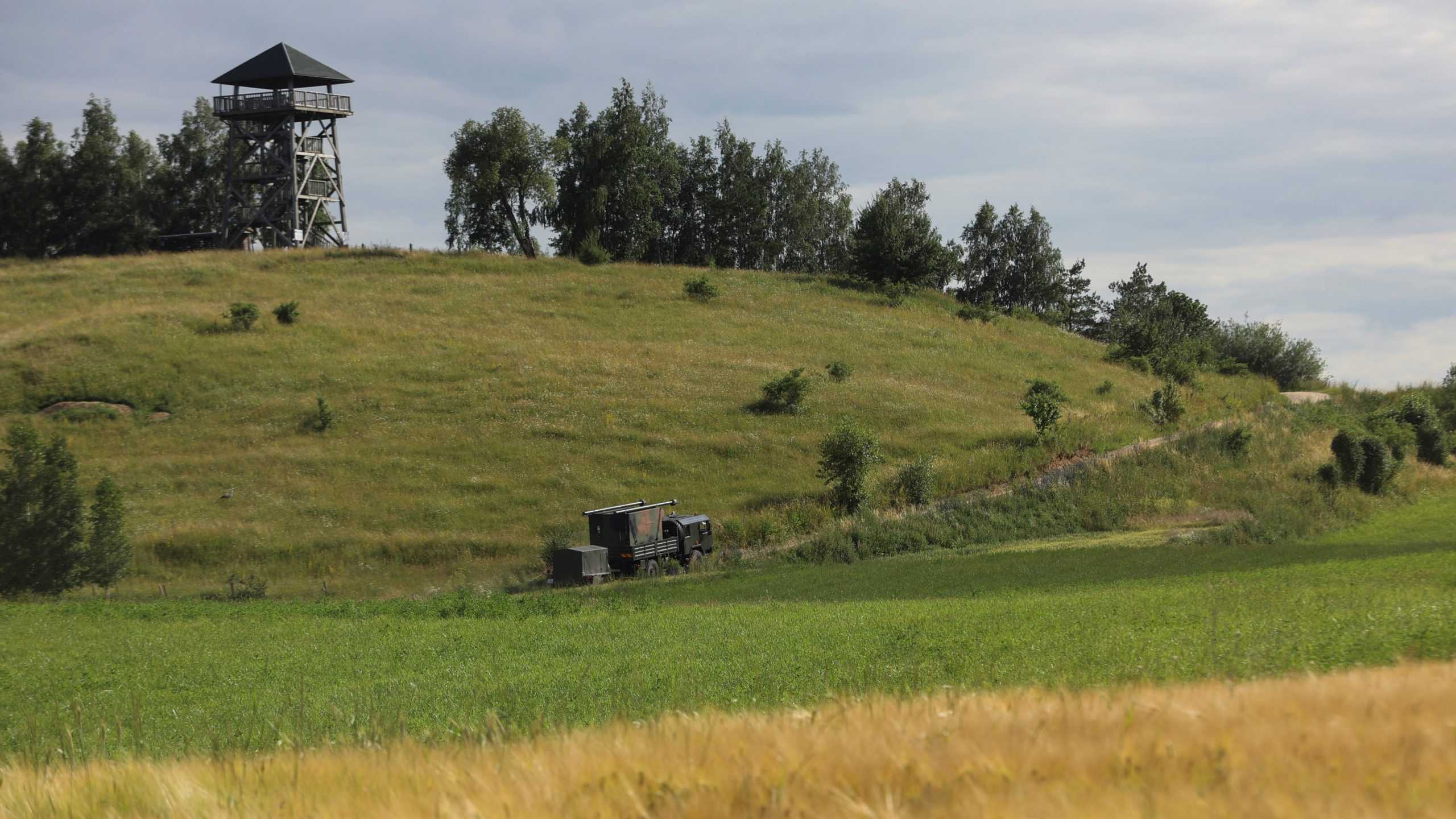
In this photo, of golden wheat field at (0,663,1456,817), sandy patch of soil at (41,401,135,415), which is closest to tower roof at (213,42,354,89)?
sandy patch of soil at (41,401,135,415)

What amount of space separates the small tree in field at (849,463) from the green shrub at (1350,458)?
1817cm

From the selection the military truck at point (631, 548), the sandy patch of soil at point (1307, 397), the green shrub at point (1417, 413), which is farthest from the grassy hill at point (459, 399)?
the green shrub at point (1417, 413)

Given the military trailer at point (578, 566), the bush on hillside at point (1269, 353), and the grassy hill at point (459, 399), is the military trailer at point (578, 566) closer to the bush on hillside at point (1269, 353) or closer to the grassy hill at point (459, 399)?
the grassy hill at point (459, 399)

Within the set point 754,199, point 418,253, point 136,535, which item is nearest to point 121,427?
point 136,535

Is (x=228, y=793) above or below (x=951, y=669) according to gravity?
above

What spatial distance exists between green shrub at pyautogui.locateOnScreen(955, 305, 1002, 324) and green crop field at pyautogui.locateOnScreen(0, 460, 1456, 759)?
5211 cm

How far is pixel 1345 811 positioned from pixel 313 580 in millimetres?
37332

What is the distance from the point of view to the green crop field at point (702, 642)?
8266mm

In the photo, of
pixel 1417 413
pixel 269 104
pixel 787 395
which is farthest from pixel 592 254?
pixel 1417 413

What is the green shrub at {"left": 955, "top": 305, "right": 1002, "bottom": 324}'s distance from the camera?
8250 cm

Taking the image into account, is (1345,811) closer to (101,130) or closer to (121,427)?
(121,427)

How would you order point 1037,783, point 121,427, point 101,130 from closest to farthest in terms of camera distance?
point 1037,783 < point 121,427 < point 101,130

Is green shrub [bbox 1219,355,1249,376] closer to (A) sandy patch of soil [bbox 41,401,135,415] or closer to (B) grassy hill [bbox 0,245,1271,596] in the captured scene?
(B) grassy hill [bbox 0,245,1271,596]

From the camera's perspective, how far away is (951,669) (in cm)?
1041
